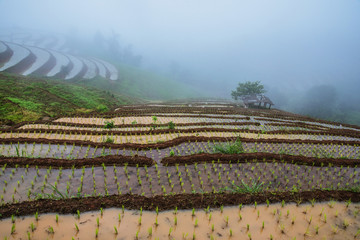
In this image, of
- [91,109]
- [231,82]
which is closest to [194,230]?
[91,109]

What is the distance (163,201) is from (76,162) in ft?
11.4

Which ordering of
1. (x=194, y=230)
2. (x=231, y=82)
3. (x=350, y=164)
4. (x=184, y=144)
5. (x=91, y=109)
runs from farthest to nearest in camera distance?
1. (x=231, y=82)
2. (x=91, y=109)
3. (x=184, y=144)
4. (x=350, y=164)
5. (x=194, y=230)

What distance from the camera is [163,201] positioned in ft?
15.3

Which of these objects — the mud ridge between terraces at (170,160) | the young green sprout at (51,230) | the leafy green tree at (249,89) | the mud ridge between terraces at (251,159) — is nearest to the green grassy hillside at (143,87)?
the leafy green tree at (249,89)

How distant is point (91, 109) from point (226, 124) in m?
13.9

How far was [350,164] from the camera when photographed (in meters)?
7.26

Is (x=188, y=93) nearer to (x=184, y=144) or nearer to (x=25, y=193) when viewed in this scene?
(x=184, y=144)

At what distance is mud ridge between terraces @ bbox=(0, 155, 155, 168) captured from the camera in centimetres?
623

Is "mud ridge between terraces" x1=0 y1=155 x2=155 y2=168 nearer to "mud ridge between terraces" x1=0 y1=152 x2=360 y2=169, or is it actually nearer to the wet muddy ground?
"mud ridge between terraces" x1=0 y1=152 x2=360 y2=169

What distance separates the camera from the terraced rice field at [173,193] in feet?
13.2

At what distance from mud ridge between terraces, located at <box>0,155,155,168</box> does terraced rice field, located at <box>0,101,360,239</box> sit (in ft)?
0.10

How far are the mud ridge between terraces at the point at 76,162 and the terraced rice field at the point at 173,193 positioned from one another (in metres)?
0.03

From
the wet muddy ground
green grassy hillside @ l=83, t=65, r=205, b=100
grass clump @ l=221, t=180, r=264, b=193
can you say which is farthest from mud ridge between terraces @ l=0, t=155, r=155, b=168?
green grassy hillside @ l=83, t=65, r=205, b=100

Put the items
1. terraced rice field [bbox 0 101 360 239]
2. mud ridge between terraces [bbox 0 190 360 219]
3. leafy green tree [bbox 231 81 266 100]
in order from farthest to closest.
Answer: leafy green tree [bbox 231 81 266 100] → mud ridge between terraces [bbox 0 190 360 219] → terraced rice field [bbox 0 101 360 239]
